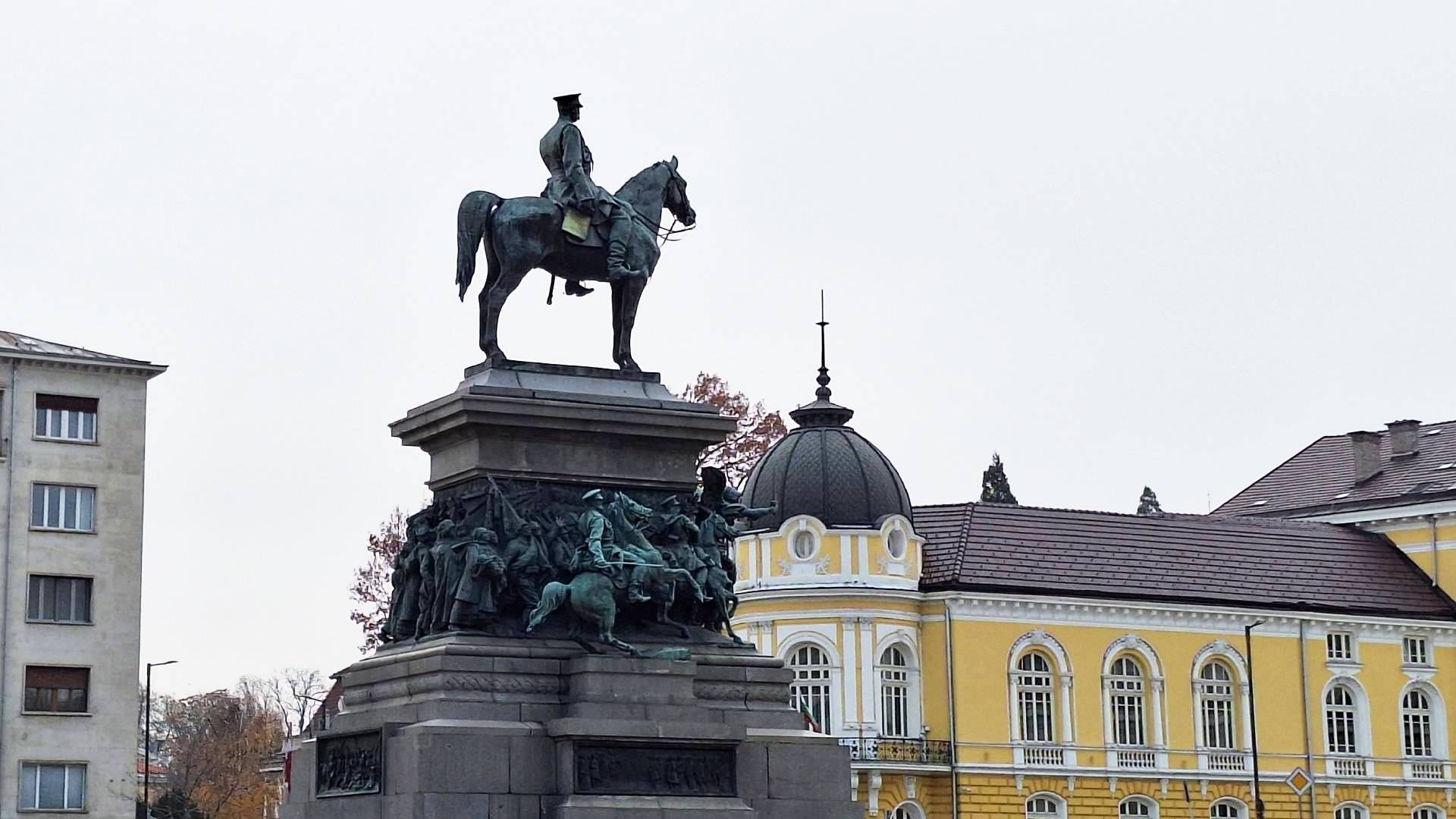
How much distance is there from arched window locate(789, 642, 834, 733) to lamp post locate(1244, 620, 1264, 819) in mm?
9964

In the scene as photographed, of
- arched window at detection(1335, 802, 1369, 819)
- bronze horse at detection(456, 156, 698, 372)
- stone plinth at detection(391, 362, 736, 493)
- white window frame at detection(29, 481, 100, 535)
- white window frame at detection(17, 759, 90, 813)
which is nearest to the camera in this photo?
stone plinth at detection(391, 362, 736, 493)

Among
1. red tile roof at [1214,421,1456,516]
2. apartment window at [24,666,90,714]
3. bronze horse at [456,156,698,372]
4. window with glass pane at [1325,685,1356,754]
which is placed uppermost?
red tile roof at [1214,421,1456,516]

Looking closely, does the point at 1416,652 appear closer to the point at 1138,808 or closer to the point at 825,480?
the point at 1138,808

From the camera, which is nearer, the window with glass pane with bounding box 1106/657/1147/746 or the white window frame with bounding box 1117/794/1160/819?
the white window frame with bounding box 1117/794/1160/819

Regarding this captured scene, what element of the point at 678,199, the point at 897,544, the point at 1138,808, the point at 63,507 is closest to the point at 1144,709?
the point at 1138,808

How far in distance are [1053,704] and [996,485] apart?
94.6 ft

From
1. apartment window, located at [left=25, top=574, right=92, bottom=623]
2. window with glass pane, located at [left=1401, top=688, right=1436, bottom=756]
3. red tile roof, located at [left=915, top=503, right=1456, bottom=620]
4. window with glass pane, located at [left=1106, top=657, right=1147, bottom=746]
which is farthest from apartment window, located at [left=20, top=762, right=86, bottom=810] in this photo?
window with glass pane, located at [left=1401, top=688, right=1436, bottom=756]

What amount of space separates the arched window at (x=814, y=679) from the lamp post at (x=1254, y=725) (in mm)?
9964

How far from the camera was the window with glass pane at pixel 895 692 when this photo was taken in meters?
63.7

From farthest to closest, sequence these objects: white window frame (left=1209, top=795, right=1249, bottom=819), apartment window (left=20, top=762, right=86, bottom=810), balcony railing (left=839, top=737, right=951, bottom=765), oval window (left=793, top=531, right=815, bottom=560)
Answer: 1. white window frame (left=1209, top=795, right=1249, bottom=819)
2. oval window (left=793, top=531, right=815, bottom=560)
3. balcony railing (left=839, top=737, right=951, bottom=765)
4. apartment window (left=20, top=762, right=86, bottom=810)

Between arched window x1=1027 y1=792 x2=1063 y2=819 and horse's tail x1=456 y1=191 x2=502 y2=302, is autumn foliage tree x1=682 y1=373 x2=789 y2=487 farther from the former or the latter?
horse's tail x1=456 y1=191 x2=502 y2=302

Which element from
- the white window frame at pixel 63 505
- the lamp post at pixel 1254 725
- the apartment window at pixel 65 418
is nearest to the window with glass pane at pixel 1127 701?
the lamp post at pixel 1254 725

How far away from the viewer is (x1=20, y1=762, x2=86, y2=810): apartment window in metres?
61.6

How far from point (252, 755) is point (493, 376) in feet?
227
